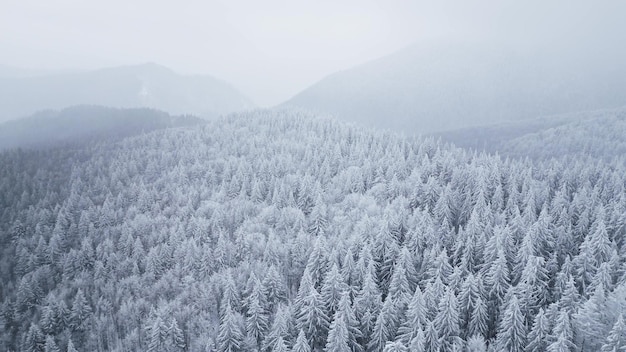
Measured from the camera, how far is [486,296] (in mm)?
55562

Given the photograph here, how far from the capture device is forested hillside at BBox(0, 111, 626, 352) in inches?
2024

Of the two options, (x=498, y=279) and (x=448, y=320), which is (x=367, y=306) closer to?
(x=448, y=320)

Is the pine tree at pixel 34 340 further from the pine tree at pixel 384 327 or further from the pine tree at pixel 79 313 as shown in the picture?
the pine tree at pixel 384 327

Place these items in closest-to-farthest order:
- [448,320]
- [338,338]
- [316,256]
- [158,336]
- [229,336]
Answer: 1. [338,338]
2. [448,320]
3. [229,336]
4. [158,336]
5. [316,256]

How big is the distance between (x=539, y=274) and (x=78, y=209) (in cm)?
10256

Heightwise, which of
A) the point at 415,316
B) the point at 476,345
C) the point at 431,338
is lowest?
the point at 476,345

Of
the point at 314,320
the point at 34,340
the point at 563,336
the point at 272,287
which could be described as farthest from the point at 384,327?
the point at 34,340

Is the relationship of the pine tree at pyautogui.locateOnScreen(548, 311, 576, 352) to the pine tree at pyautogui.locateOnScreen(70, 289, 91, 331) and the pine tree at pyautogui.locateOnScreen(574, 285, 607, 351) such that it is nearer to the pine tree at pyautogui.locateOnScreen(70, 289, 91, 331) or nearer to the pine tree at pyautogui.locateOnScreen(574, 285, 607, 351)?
the pine tree at pyautogui.locateOnScreen(574, 285, 607, 351)

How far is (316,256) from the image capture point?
218 feet

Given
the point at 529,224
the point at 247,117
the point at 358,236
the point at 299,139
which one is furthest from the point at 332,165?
the point at 247,117

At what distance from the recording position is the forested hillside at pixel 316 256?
5141 centimetres

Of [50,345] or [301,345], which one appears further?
[50,345]

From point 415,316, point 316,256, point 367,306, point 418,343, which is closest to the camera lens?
point 418,343

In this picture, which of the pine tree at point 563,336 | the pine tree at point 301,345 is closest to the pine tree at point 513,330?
the pine tree at point 563,336
